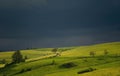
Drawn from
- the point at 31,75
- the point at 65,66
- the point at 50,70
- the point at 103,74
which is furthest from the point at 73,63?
the point at 103,74

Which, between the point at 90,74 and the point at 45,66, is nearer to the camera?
the point at 90,74

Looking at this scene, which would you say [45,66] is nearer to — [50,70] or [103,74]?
[50,70]

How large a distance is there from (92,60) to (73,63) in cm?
1497

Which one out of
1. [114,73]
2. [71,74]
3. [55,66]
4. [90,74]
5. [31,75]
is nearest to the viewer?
[114,73]

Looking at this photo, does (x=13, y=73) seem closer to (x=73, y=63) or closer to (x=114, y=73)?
(x=73, y=63)

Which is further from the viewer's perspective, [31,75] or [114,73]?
[31,75]

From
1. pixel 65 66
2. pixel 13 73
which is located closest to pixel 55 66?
pixel 65 66

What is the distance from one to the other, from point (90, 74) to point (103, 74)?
1132 cm

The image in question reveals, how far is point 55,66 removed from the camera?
619ft

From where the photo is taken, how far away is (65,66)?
184 metres

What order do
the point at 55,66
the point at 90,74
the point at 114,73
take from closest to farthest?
the point at 114,73
the point at 90,74
the point at 55,66

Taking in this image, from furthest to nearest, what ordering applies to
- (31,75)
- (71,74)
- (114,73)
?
(31,75) → (71,74) → (114,73)

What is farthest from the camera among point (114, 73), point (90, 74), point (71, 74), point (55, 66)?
point (55, 66)

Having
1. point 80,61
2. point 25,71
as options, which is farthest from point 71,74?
point 25,71
